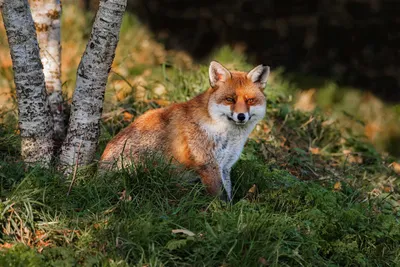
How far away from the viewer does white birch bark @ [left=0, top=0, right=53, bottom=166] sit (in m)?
5.28

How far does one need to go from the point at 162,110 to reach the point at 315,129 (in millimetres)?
3063

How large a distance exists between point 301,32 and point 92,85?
9404 millimetres

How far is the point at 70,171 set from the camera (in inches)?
219

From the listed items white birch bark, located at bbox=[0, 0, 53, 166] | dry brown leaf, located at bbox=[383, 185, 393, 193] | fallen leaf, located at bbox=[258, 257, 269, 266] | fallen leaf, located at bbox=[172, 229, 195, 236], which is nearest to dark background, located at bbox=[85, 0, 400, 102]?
dry brown leaf, located at bbox=[383, 185, 393, 193]

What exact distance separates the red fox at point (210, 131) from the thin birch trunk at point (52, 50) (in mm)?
974

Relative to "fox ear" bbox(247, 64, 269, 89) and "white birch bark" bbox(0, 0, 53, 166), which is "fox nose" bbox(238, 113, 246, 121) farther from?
"white birch bark" bbox(0, 0, 53, 166)

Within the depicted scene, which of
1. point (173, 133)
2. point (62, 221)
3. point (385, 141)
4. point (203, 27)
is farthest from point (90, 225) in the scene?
point (203, 27)

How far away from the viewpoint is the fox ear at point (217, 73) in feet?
19.2

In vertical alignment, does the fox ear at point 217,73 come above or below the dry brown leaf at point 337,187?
above

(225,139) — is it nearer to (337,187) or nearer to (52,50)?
(337,187)

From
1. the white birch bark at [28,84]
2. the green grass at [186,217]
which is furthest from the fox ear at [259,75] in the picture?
the white birch bark at [28,84]

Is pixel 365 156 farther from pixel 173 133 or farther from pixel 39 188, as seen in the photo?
pixel 39 188

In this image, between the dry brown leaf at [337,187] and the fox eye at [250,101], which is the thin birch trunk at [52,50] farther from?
the dry brown leaf at [337,187]

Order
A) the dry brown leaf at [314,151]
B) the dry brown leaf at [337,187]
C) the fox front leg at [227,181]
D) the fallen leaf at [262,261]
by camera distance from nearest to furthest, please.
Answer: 1. the fallen leaf at [262,261]
2. the fox front leg at [227,181]
3. the dry brown leaf at [337,187]
4. the dry brown leaf at [314,151]
